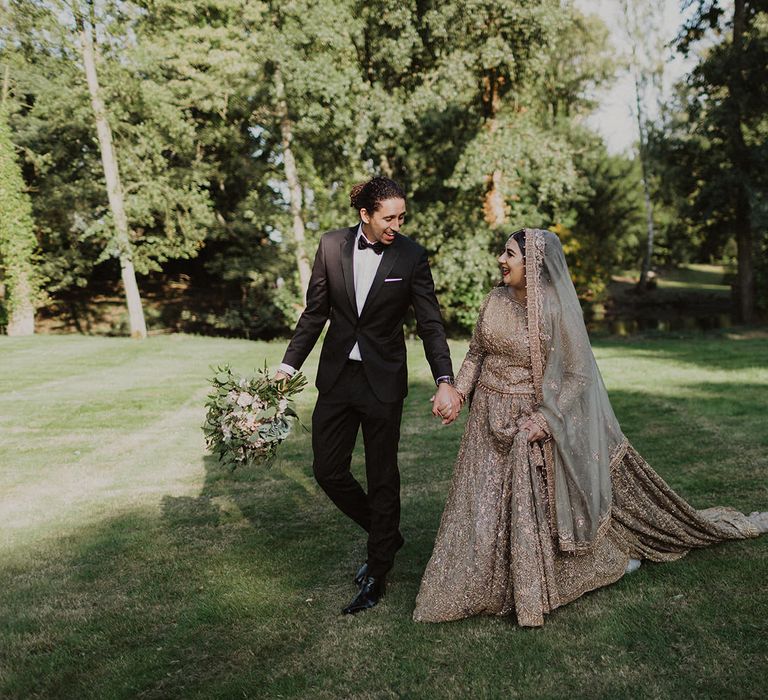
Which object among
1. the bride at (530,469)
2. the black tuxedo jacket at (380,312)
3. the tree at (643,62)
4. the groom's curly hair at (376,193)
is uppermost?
the tree at (643,62)

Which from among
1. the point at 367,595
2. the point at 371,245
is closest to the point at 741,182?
the point at 371,245

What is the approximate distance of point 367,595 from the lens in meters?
4.11

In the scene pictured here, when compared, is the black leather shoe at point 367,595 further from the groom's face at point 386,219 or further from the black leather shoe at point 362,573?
the groom's face at point 386,219

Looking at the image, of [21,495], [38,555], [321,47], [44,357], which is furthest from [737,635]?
[321,47]

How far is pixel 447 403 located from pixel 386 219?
1.10 m

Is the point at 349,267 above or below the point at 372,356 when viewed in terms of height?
above

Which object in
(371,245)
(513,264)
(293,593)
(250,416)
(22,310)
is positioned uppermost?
(371,245)

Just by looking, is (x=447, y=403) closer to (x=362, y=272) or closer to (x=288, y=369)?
(x=362, y=272)

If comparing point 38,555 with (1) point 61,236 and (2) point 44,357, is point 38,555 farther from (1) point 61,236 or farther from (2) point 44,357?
(1) point 61,236

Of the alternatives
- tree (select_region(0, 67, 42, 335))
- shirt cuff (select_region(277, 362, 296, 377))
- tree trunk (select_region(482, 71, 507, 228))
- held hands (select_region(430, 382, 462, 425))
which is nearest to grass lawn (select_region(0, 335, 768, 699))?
held hands (select_region(430, 382, 462, 425))

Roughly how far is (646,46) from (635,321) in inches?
480

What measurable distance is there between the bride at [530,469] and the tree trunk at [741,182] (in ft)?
66.4

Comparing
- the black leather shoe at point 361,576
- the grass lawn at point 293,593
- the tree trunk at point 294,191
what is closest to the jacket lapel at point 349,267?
the black leather shoe at point 361,576

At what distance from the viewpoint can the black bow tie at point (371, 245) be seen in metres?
4.06
